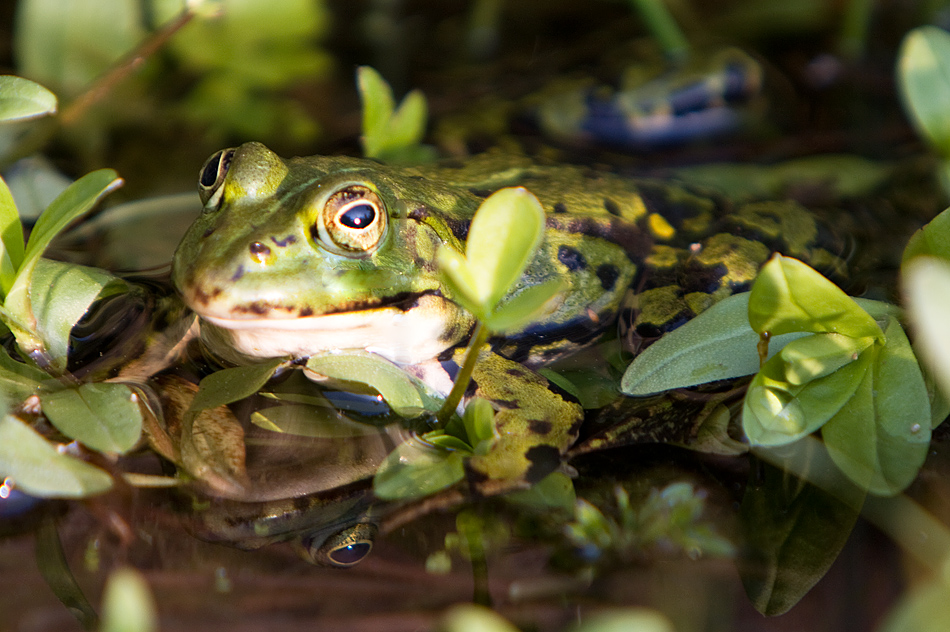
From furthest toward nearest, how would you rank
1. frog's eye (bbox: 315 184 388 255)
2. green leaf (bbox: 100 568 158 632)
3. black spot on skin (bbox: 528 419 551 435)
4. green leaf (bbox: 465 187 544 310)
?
black spot on skin (bbox: 528 419 551 435), frog's eye (bbox: 315 184 388 255), green leaf (bbox: 465 187 544 310), green leaf (bbox: 100 568 158 632)

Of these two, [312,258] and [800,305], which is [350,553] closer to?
[312,258]

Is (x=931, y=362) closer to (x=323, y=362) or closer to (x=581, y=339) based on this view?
(x=581, y=339)

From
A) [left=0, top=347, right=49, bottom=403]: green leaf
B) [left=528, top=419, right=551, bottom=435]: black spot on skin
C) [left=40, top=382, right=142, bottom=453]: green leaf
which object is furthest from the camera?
[left=528, top=419, right=551, bottom=435]: black spot on skin

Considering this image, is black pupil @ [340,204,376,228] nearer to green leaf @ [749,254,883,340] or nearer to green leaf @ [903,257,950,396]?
green leaf @ [749,254,883,340]

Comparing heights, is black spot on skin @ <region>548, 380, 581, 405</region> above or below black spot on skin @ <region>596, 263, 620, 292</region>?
below

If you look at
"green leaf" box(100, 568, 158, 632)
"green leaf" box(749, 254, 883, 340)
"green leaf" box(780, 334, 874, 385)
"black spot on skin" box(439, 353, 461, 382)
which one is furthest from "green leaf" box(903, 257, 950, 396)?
"black spot on skin" box(439, 353, 461, 382)

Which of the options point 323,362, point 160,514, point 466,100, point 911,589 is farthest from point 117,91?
point 911,589
